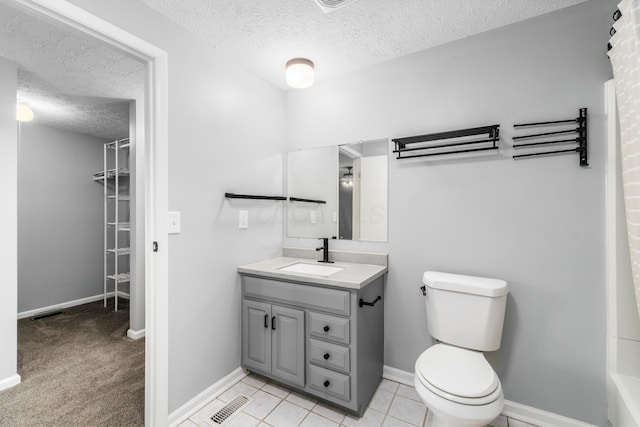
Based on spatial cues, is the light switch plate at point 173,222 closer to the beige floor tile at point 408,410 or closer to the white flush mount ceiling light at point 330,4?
the white flush mount ceiling light at point 330,4

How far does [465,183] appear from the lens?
176cm

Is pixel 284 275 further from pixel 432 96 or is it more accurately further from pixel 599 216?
pixel 599 216

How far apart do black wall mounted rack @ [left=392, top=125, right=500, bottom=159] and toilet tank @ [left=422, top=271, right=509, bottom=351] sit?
812 mm

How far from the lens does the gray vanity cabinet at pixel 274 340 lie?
174 cm

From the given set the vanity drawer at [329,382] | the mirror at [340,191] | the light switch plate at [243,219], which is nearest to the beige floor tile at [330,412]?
the vanity drawer at [329,382]

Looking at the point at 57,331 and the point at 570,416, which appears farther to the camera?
the point at 57,331

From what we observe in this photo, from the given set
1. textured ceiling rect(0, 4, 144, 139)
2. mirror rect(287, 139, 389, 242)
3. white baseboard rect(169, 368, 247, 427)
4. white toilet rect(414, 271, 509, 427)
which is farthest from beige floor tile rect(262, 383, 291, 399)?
textured ceiling rect(0, 4, 144, 139)

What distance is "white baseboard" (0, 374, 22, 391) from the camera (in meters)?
1.84

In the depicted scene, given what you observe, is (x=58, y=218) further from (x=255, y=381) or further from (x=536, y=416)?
(x=536, y=416)

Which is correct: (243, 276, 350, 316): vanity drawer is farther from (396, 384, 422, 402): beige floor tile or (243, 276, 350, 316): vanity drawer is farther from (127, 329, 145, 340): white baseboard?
(127, 329, 145, 340): white baseboard

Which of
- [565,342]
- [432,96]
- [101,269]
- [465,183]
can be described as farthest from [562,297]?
[101,269]

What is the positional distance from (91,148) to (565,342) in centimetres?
532

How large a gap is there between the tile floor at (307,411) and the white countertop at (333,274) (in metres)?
0.77

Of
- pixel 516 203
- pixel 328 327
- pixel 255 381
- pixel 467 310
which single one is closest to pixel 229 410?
pixel 255 381
